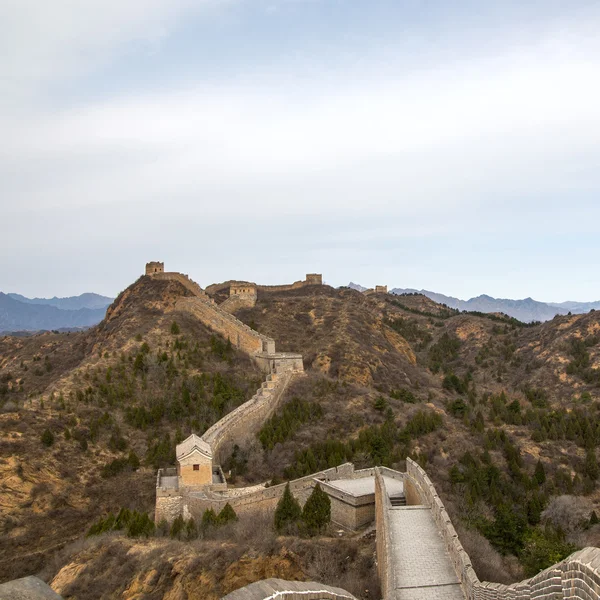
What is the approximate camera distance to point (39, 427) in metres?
33.2

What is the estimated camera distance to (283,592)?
9766mm

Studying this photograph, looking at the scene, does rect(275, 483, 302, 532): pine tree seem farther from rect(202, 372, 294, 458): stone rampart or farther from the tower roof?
rect(202, 372, 294, 458): stone rampart

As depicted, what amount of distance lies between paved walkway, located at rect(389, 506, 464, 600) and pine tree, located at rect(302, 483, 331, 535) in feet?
10.7

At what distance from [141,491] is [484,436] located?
783 inches

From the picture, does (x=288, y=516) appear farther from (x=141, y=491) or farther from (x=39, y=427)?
(x=39, y=427)

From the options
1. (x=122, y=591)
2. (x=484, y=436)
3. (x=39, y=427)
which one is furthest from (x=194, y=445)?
(x=484, y=436)

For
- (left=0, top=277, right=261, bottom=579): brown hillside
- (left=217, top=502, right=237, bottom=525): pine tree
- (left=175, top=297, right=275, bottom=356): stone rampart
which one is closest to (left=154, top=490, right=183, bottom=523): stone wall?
(left=0, top=277, right=261, bottom=579): brown hillside

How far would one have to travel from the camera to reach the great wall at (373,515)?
32.0 feet

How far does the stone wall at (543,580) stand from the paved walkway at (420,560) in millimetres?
238

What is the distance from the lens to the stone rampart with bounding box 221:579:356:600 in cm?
948

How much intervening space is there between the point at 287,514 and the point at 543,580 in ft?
42.1

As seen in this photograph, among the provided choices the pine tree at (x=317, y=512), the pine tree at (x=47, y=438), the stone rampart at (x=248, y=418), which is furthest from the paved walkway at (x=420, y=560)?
the pine tree at (x=47, y=438)

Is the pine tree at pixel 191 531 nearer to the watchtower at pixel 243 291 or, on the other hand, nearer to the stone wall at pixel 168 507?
the stone wall at pixel 168 507

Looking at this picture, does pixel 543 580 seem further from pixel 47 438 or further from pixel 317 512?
pixel 47 438
